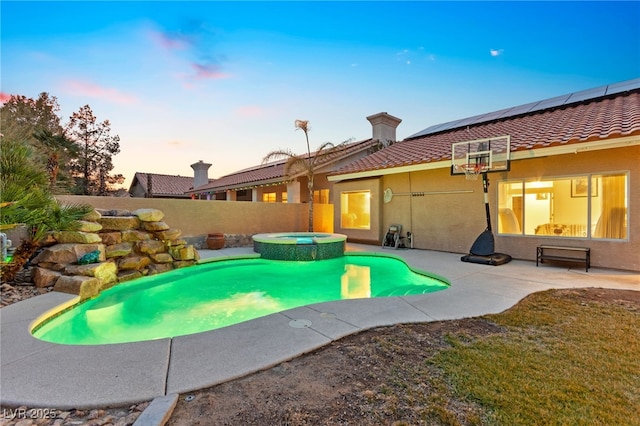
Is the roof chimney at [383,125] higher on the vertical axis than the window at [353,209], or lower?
higher

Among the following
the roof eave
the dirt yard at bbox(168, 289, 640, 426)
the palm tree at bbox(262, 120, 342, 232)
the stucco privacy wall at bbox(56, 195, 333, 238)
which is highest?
the palm tree at bbox(262, 120, 342, 232)

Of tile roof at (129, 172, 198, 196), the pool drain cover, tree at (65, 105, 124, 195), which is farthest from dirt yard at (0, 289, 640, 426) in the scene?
tile roof at (129, 172, 198, 196)

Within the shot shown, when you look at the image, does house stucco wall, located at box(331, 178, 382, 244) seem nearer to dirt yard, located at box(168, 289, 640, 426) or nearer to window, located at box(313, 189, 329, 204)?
window, located at box(313, 189, 329, 204)

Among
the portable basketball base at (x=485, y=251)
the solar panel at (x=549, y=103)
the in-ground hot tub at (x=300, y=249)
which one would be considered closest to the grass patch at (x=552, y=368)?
the portable basketball base at (x=485, y=251)

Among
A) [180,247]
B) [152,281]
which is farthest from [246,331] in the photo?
[180,247]

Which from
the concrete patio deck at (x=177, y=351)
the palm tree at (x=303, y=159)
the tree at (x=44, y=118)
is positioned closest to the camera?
the concrete patio deck at (x=177, y=351)

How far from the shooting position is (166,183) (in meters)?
30.3

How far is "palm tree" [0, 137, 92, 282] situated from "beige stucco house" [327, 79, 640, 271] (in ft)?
31.1

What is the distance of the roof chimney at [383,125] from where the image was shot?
16188 millimetres

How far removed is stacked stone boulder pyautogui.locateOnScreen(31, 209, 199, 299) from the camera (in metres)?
5.46

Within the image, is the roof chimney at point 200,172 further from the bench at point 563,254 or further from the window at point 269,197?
the bench at point 563,254

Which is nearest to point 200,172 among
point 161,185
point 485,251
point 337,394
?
point 161,185

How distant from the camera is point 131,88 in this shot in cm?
1164

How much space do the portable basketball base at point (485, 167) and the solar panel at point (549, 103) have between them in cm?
527
